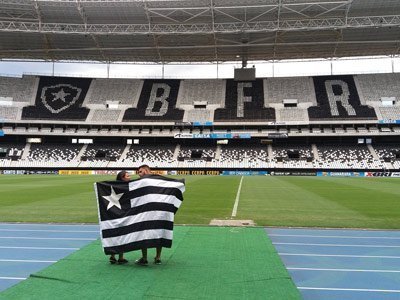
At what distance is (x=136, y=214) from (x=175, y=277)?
1.40m

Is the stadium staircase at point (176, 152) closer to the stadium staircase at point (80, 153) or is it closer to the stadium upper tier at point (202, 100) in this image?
the stadium upper tier at point (202, 100)

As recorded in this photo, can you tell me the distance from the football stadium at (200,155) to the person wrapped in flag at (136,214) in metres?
0.02

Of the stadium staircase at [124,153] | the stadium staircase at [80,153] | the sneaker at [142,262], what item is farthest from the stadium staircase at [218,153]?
the sneaker at [142,262]

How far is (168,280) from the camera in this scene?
638cm

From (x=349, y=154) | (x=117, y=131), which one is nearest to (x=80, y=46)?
(x=117, y=131)

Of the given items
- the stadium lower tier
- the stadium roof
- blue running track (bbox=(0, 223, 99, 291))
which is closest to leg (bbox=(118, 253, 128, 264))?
blue running track (bbox=(0, 223, 99, 291))

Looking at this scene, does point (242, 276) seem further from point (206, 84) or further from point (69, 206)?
point (206, 84)

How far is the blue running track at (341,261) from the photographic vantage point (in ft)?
20.2

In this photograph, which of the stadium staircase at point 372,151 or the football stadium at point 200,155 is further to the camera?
the stadium staircase at point 372,151

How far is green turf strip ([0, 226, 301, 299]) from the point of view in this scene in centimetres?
571

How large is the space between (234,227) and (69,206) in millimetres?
8098

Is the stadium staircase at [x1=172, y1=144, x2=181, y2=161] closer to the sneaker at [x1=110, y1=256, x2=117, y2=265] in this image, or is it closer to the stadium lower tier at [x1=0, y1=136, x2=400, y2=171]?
the stadium lower tier at [x1=0, y1=136, x2=400, y2=171]

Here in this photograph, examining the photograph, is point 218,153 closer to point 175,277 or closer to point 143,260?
point 143,260

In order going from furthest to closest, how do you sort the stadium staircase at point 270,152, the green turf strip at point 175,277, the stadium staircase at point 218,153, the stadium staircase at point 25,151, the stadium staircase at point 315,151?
the stadium staircase at point 218,153, the stadium staircase at point 270,152, the stadium staircase at point 25,151, the stadium staircase at point 315,151, the green turf strip at point 175,277
